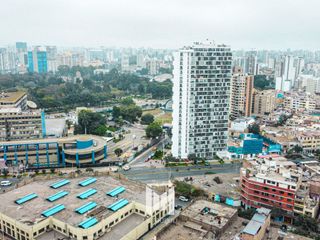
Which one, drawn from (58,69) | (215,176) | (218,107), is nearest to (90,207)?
(215,176)

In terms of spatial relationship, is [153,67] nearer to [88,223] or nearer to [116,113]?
[116,113]

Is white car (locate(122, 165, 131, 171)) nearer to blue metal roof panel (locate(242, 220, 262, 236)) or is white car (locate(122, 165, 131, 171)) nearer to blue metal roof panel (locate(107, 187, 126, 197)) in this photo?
blue metal roof panel (locate(107, 187, 126, 197))

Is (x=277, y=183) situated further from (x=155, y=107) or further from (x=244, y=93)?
(x=155, y=107)

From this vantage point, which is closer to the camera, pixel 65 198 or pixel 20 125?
pixel 65 198

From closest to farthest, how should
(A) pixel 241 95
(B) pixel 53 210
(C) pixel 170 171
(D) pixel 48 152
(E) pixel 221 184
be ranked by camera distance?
1. (B) pixel 53 210
2. (E) pixel 221 184
3. (C) pixel 170 171
4. (D) pixel 48 152
5. (A) pixel 241 95

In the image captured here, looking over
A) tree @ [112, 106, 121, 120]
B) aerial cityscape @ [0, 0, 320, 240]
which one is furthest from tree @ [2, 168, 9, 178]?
tree @ [112, 106, 121, 120]

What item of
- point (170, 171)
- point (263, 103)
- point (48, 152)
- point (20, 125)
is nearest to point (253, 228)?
point (170, 171)

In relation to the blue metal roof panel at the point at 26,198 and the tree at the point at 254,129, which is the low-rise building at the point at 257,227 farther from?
the tree at the point at 254,129
